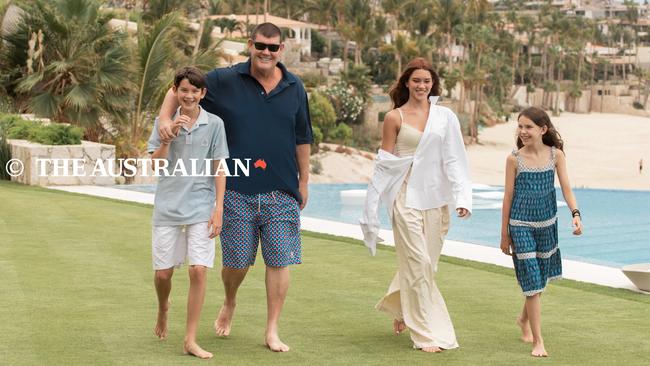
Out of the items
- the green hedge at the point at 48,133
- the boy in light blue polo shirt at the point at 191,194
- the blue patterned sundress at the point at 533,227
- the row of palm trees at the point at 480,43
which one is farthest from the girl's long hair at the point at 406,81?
the row of palm trees at the point at 480,43

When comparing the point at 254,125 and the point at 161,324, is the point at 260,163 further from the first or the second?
the point at 161,324

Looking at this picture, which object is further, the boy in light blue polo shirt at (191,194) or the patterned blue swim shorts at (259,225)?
the patterned blue swim shorts at (259,225)

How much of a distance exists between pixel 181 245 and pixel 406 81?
1.76 meters

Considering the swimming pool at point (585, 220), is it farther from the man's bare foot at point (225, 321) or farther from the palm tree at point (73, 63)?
the man's bare foot at point (225, 321)

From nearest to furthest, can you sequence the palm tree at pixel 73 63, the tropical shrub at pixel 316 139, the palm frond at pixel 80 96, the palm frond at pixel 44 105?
1. the palm frond at pixel 80 96
2. the palm tree at pixel 73 63
3. the palm frond at pixel 44 105
4. the tropical shrub at pixel 316 139

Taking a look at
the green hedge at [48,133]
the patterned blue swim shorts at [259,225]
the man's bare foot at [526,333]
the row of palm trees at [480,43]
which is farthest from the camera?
the row of palm trees at [480,43]

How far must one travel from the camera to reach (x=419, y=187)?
277 inches

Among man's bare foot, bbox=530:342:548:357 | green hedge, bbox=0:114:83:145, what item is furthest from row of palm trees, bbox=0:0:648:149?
man's bare foot, bbox=530:342:548:357

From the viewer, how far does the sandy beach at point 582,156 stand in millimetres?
46969

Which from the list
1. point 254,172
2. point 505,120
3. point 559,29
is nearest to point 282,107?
point 254,172

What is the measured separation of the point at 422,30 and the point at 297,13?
1304cm

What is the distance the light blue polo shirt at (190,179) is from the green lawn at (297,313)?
30.0 inches

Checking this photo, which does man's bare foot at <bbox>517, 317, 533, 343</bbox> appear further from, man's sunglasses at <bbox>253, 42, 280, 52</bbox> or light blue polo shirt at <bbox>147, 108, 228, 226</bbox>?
man's sunglasses at <bbox>253, 42, 280, 52</bbox>

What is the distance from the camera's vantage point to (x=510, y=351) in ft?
22.2
